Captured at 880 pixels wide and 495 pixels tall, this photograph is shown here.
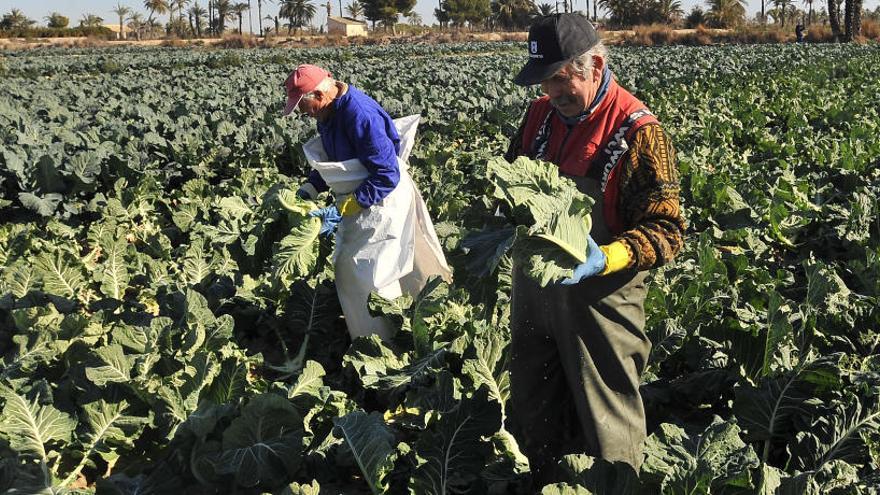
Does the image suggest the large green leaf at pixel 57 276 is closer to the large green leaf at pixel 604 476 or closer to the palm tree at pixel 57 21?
the large green leaf at pixel 604 476

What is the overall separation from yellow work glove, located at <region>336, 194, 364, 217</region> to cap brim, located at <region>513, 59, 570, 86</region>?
6.09 ft

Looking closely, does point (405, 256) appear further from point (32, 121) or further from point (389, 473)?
point (32, 121)

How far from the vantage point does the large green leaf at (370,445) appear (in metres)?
2.77

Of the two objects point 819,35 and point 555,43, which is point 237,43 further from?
point 555,43

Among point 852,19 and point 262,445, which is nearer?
point 262,445

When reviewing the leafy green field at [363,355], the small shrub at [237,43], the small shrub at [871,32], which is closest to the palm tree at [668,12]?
the small shrub at [871,32]

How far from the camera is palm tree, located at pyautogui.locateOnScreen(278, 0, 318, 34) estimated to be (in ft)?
353

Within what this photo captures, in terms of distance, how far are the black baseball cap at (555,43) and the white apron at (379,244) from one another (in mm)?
1843

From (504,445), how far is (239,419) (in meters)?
1.13

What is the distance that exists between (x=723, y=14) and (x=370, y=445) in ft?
281

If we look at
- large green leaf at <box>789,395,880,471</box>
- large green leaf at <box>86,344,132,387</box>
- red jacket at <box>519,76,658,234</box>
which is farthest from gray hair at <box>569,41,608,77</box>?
large green leaf at <box>86,344,132,387</box>

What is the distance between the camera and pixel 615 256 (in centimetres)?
210

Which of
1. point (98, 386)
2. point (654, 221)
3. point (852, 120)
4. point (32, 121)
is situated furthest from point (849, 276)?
point (32, 121)

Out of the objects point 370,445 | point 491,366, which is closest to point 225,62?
point 491,366
